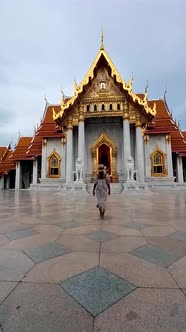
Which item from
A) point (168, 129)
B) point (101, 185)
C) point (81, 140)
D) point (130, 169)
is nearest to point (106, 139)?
point (81, 140)

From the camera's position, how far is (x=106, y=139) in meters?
17.0

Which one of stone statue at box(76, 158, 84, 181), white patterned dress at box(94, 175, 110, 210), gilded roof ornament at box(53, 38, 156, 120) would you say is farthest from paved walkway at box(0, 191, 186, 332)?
gilded roof ornament at box(53, 38, 156, 120)

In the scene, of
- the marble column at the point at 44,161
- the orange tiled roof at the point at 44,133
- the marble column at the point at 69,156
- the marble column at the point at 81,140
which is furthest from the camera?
the orange tiled roof at the point at 44,133

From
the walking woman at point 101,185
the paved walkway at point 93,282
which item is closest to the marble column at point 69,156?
the walking woman at point 101,185

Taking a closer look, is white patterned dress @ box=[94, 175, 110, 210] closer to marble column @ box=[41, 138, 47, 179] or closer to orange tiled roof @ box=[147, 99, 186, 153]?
marble column @ box=[41, 138, 47, 179]

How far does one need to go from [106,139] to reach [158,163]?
5.25 metres

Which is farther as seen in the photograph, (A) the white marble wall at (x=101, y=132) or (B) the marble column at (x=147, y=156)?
(B) the marble column at (x=147, y=156)

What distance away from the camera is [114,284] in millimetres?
1544

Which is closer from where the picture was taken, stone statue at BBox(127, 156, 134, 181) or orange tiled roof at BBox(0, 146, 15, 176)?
stone statue at BBox(127, 156, 134, 181)

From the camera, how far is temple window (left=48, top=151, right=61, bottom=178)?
18594 mm

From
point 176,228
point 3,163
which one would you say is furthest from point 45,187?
point 176,228

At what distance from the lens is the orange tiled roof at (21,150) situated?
21334 millimetres

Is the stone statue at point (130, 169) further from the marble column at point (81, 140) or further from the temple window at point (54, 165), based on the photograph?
the temple window at point (54, 165)

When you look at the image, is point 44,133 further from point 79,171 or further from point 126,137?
point 126,137
